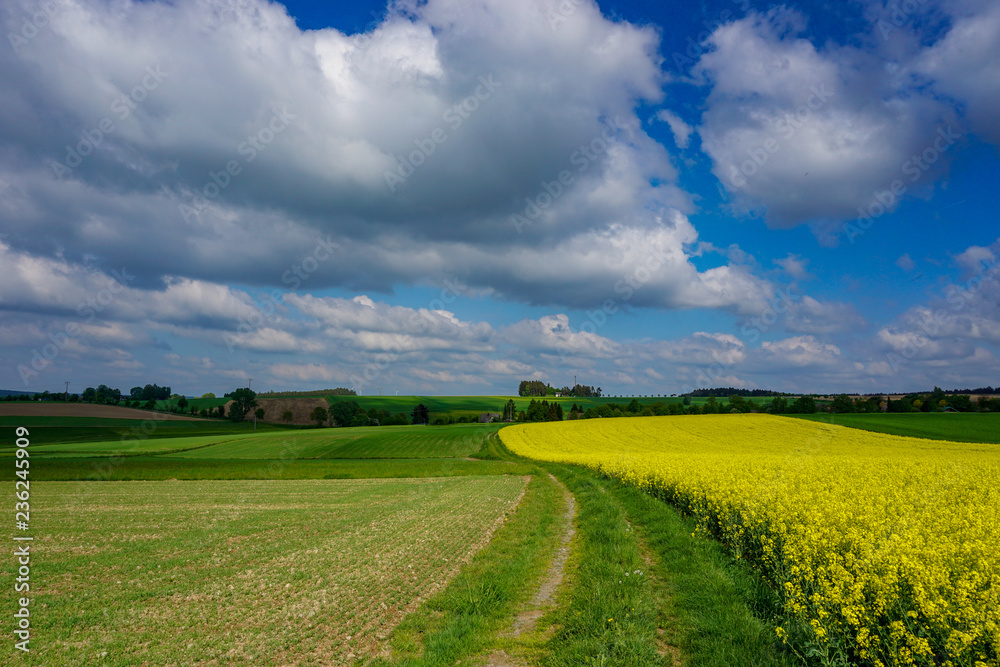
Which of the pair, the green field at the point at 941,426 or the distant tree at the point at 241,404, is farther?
the distant tree at the point at 241,404

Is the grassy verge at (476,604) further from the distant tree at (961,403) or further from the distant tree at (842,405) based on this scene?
the distant tree at (961,403)

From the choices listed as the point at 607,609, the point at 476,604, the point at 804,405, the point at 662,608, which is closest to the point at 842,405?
the point at 804,405

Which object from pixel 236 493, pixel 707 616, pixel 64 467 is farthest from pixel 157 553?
pixel 64 467

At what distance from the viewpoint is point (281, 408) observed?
4843 inches

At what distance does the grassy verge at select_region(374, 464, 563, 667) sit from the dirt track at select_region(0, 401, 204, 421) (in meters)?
108

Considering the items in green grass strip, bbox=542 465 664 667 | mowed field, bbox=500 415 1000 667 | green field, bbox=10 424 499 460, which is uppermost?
mowed field, bbox=500 415 1000 667

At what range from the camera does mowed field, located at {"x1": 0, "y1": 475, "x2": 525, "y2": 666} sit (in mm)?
6973

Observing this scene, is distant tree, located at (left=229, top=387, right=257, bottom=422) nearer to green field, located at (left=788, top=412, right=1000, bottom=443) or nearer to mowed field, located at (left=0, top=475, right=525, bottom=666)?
mowed field, located at (left=0, top=475, right=525, bottom=666)

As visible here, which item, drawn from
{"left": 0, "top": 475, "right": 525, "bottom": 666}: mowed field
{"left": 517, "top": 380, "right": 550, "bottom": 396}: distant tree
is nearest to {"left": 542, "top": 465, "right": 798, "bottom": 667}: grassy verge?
{"left": 0, "top": 475, "right": 525, "bottom": 666}: mowed field

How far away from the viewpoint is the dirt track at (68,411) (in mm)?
87250

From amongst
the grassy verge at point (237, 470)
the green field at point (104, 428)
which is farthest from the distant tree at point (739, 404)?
the green field at point (104, 428)

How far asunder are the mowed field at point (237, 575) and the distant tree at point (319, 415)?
10470 cm

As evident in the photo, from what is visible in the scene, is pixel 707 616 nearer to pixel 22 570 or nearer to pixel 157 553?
pixel 157 553

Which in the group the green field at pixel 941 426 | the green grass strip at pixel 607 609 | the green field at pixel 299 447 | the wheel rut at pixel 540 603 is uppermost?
the green grass strip at pixel 607 609
